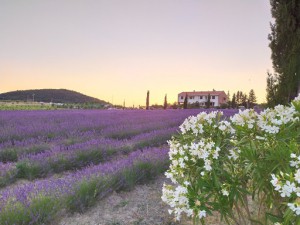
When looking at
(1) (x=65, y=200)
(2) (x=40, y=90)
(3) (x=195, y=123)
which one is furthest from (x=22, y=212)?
(2) (x=40, y=90)

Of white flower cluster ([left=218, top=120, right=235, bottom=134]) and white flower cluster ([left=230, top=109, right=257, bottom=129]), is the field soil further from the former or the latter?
white flower cluster ([left=230, top=109, right=257, bottom=129])

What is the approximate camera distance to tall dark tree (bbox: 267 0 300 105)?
7.38 metres

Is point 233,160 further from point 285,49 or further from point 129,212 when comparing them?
point 285,49

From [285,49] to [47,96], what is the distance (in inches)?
3675

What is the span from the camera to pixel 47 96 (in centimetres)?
9450

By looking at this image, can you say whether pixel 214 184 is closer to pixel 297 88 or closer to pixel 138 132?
pixel 297 88

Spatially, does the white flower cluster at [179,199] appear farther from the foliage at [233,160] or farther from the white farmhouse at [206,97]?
the white farmhouse at [206,97]

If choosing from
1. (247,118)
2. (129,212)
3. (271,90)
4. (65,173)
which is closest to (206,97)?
(271,90)

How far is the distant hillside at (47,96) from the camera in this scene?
93.1 metres

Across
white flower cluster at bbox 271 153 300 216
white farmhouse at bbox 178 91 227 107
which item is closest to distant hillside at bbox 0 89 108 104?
white farmhouse at bbox 178 91 227 107

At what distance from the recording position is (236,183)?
2.38 m

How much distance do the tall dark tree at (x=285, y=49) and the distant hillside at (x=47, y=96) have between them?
87904 millimetres

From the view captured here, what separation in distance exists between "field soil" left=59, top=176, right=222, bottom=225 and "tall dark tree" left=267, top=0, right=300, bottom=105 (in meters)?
4.85

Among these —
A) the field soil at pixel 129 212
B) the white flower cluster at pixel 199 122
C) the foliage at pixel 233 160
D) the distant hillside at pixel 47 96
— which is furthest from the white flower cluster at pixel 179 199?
the distant hillside at pixel 47 96
